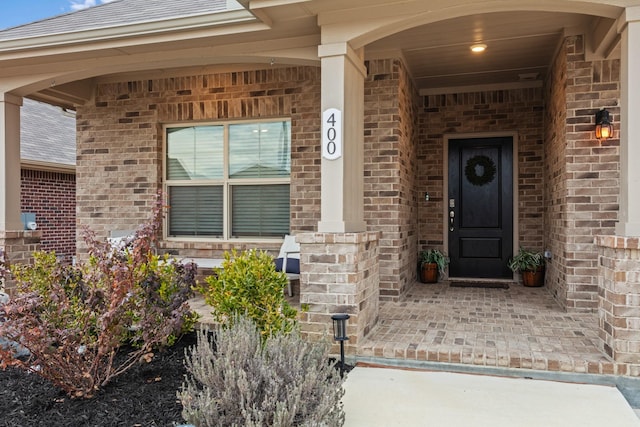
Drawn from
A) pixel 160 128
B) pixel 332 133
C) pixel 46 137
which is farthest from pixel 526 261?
pixel 46 137

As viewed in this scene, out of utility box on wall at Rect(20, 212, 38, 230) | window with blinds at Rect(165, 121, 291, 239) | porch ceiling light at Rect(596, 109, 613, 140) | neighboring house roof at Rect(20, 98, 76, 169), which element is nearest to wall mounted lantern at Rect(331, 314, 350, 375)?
window with blinds at Rect(165, 121, 291, 239)

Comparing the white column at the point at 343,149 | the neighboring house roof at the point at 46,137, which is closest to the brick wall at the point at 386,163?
the white column at the point at 343,149

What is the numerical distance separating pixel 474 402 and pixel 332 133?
7.09 ft

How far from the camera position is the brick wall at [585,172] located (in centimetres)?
461

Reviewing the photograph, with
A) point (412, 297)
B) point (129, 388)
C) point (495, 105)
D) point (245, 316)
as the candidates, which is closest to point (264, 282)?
point (245, 316)

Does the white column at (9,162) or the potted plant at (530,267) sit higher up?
the white column at (9,162)

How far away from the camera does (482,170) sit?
6793mm

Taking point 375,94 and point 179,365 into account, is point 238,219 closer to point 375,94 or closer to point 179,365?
point 375,94

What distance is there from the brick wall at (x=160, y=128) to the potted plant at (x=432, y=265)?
6.09ft

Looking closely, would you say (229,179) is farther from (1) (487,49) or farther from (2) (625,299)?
(2) (625,299)

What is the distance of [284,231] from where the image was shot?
19.7 ft

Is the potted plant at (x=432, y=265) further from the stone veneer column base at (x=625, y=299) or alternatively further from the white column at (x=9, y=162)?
the white column at (x=9, y=162)

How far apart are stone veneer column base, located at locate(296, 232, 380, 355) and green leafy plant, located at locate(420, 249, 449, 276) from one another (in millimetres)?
3023

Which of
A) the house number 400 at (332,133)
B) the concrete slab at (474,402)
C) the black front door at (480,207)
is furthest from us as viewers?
the black front door at (480,207)
